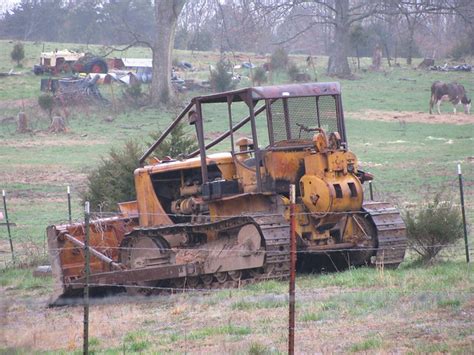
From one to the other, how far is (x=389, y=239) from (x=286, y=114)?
224cm

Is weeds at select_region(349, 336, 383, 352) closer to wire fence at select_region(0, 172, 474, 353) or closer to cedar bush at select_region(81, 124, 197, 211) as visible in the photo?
wire fence at select_region(0, 172, 474, 353)

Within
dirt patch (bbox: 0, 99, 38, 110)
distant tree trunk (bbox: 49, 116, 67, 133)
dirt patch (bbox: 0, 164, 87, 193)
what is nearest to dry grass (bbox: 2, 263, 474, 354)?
dirt patch (bbox: 0, 164, 87, 193)

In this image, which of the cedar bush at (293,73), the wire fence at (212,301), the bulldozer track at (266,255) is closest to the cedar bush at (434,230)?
the wire fence at (212,301)

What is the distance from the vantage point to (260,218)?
13.7 m

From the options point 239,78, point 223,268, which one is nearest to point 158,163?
point 223,268

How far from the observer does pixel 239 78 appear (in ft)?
177

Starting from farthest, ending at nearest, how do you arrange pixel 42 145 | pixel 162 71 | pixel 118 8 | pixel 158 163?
1. pixel 118 8
2. pixel 162 71
3. pixel 42 145
4. pixel 158 163

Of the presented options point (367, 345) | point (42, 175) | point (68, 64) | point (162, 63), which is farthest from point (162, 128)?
point (367, 345)

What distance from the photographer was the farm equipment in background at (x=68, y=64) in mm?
55969

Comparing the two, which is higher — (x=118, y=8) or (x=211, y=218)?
(x=118, y=8)

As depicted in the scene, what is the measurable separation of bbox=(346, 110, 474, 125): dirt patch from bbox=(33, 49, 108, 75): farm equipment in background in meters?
16.5

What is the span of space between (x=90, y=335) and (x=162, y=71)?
37116 millimetres

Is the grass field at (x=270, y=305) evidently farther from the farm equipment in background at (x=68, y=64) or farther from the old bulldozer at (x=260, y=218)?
the farm equipment in background at (x=68, y=64)

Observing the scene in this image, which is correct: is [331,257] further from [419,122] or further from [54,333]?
[419,122]
